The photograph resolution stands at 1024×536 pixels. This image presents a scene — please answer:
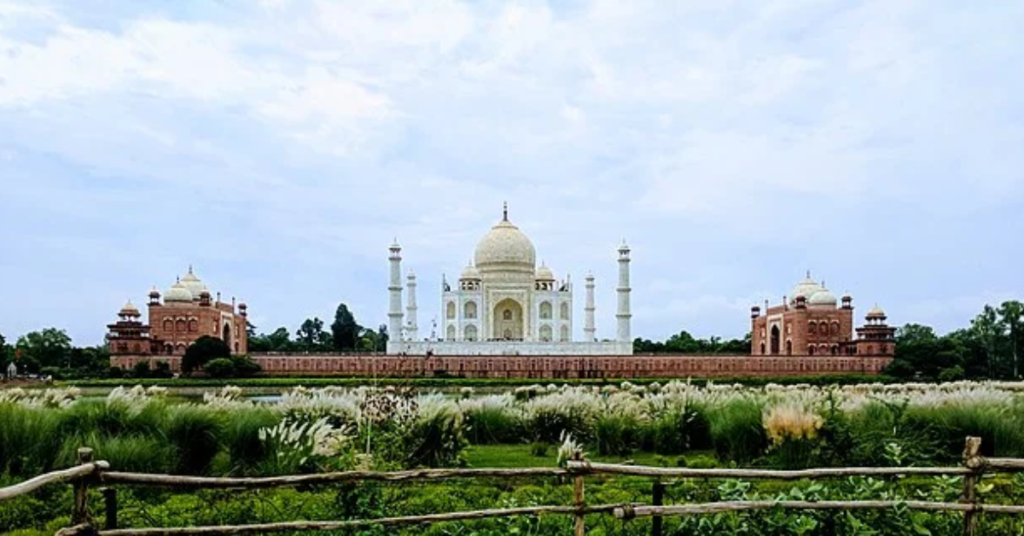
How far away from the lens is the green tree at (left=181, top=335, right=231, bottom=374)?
37750 mm

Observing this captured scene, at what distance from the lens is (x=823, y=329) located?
47.6 meters

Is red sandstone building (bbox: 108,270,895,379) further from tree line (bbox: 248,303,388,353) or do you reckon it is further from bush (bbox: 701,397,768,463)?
bush (bbox: 701,397,768,463)

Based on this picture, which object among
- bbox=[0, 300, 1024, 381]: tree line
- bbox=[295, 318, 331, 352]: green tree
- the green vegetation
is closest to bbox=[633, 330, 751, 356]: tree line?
bbox=[0, 300, 1024, 381]: tree line

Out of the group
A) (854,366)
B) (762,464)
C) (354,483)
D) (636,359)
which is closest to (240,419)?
(354,483)

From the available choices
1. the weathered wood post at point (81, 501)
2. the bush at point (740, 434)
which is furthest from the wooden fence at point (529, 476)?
the bush at point (740, 434)

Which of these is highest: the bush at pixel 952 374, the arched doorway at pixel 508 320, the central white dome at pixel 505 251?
the central white dome at pixel 505 251

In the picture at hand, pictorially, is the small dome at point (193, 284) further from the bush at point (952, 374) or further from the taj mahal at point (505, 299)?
the bush at point (952, 374)

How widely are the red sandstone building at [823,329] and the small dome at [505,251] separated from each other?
1308 centimetres

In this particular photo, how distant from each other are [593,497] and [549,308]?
45523 mm

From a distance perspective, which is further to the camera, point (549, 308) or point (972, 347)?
point (549, 308)

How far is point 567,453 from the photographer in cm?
684

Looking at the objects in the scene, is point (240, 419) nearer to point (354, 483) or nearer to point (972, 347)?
point (354, 483)

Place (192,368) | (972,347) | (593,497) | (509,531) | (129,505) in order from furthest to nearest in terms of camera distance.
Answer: (972,347) → (192,368) → (593,497) → (129,505) → (509,531)

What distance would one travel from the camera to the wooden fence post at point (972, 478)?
5.25 meters
